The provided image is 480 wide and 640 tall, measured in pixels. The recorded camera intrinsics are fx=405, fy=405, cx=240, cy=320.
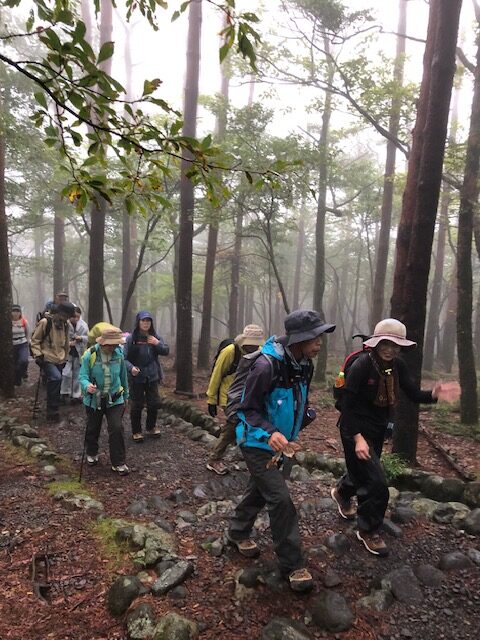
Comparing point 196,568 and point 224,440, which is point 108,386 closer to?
point 224,440

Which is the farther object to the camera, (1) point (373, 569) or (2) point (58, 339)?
(2) point (58, 339)

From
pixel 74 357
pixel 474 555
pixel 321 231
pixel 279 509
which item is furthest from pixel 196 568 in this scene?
pixel 321 231

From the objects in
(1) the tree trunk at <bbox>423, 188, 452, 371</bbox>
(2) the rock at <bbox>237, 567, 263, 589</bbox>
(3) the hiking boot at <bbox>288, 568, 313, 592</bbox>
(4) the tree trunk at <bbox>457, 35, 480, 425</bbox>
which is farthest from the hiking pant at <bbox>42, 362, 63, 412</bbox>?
(1) the tree trunk at <bbox>423, 188, 452, 371</bbox>

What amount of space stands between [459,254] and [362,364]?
6.28m

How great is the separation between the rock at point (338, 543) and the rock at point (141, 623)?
176 centimetres

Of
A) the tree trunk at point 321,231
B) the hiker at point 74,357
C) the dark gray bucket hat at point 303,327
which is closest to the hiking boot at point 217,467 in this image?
the dark gray bucket hat at point 303,327

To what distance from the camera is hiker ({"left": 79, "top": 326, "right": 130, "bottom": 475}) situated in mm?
5723

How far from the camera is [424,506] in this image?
15.0 feet

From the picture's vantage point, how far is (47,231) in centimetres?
3231

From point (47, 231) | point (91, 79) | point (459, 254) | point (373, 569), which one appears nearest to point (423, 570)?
point (373, 569)

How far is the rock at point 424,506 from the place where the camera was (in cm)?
445

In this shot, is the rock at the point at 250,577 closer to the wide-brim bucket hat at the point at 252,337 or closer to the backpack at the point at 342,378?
the backpack at the point at 342,378

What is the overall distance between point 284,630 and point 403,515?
6.78 feet

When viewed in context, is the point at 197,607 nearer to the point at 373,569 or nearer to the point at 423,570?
the point at 373,569
